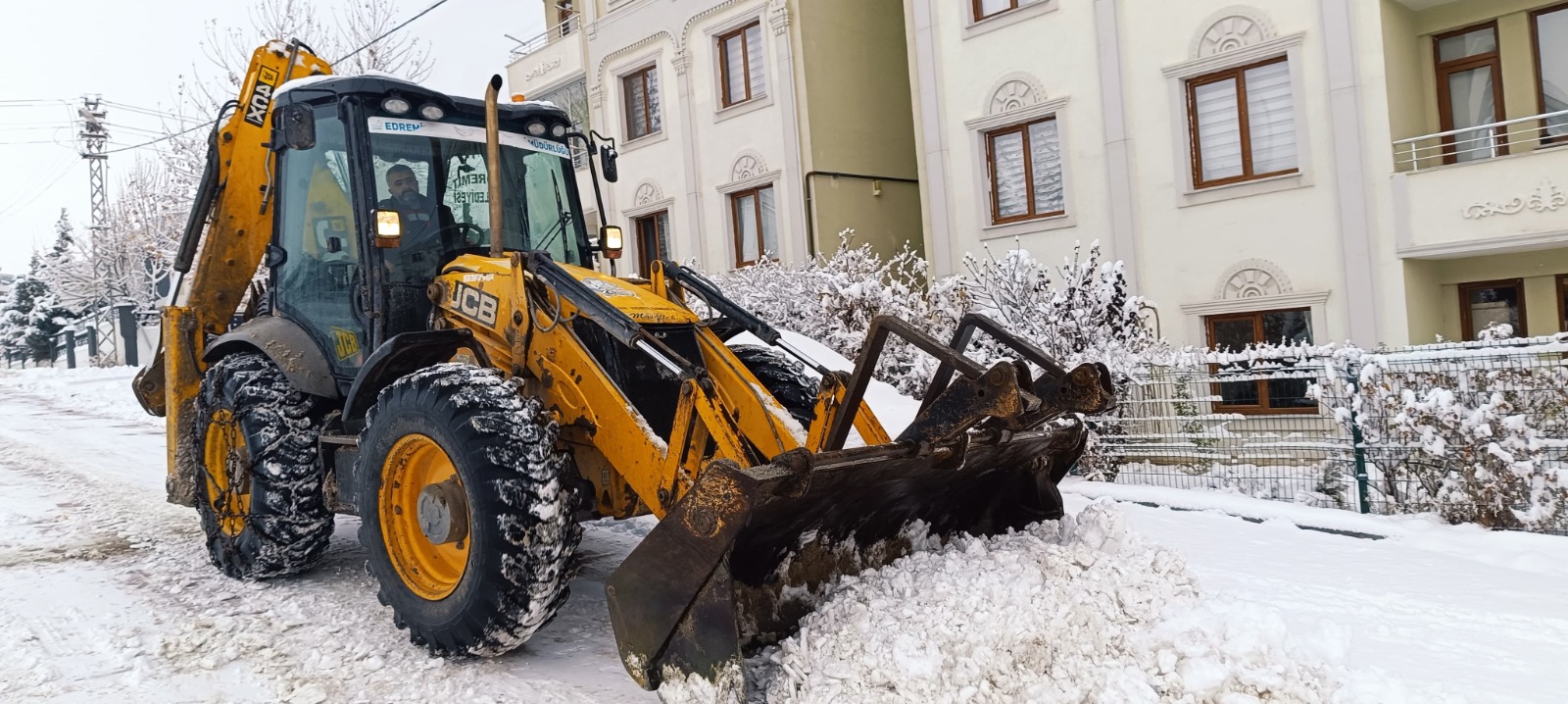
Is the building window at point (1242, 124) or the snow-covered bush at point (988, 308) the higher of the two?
the building window at point (1242, 124)

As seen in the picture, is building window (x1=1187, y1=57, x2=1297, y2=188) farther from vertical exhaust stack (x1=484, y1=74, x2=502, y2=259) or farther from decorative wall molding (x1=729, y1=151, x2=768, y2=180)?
vertical exhaust stack (x1=484, y1=74, x2=502, y2=259)

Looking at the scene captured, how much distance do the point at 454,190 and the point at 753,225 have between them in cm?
1135

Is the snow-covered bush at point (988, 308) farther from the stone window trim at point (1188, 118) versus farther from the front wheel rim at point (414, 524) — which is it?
the front wheel rim at point (414, 524)

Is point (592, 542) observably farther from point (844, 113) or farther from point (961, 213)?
point (844, 113)

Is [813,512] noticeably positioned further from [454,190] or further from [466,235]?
[454,190]

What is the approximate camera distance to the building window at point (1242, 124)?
11.1 metres

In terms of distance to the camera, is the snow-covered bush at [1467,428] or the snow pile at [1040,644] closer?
the snow pile at [1040,644]

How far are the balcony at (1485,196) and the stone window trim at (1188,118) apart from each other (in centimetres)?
90

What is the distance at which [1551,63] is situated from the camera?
10.7m

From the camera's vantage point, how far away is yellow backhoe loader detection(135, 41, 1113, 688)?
3.61 meters

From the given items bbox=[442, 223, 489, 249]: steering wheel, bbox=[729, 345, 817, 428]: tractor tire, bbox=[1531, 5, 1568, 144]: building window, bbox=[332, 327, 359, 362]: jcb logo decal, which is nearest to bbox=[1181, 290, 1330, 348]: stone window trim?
bbox=[1531, 5, 1568, 144]: building window

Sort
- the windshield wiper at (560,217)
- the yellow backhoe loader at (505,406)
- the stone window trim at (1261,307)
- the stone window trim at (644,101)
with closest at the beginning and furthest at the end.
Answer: the yellow backhoe loader at (505,406)
the windshield wiper at (560,217)
the stone window trim at (1261,307)
the stone window trim at (644,101)

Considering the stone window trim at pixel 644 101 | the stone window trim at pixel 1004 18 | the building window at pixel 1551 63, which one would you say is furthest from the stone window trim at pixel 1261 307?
the stone window trim at pixel 644 101

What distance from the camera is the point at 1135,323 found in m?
9.09
